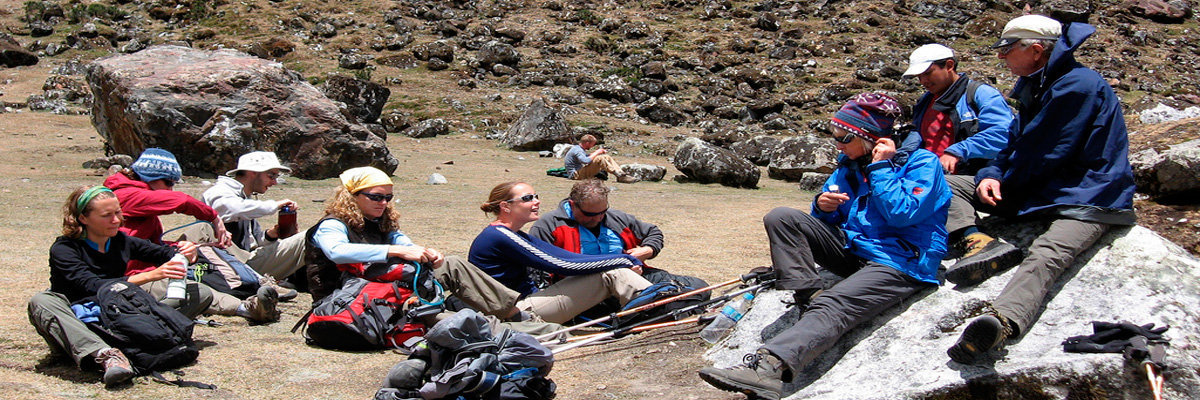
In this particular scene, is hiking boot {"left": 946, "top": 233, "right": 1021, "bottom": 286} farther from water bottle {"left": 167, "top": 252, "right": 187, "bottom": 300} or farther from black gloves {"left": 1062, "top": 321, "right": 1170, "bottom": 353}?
water bottle {"left": 167, "top": 252, "right": 187, "bottom": 300}

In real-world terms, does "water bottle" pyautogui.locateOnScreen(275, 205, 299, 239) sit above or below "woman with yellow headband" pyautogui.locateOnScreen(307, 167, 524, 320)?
below

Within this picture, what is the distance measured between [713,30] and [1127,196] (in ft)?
105

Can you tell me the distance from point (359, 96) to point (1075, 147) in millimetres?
18126

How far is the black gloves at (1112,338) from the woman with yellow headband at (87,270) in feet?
12.3

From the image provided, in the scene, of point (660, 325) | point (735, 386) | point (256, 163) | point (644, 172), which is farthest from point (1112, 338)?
point (644, 172)

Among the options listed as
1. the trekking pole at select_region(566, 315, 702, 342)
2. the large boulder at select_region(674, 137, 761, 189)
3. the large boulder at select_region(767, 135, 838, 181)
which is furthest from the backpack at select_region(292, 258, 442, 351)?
the large boulder at select_region(767, 135, 838, 181)

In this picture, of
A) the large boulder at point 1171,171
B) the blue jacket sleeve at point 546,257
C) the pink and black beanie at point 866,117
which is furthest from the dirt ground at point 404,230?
the large boulder at point 1171,171

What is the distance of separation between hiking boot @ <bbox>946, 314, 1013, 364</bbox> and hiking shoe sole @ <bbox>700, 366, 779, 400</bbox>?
68cm

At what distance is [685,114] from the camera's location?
2425 centimetres

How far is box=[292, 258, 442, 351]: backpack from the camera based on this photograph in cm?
476

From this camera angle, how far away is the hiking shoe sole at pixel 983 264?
3932 millimetres

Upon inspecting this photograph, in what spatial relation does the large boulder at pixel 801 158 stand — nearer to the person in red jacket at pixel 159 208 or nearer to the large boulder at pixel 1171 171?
the large boulder at pixel 1171 171

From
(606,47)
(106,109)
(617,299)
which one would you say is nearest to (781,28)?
(606,47)

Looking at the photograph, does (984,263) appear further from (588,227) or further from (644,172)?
(644,172)
